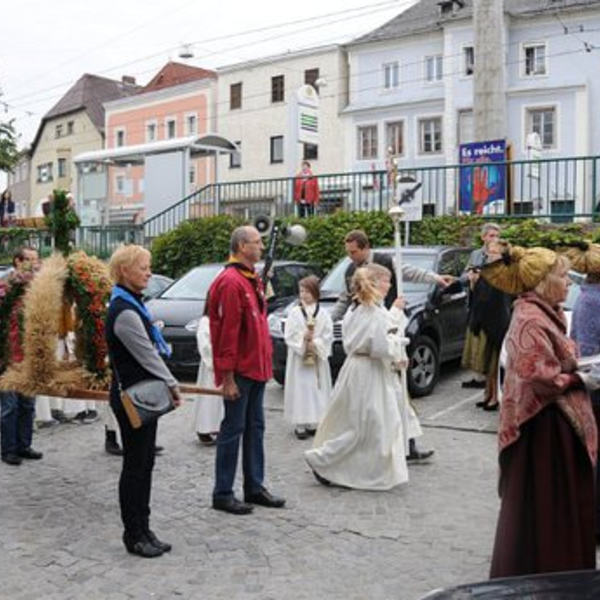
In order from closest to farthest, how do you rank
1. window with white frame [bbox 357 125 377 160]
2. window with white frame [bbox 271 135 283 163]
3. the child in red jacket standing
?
the child in red jacket standing
window with white frame [bbox 357 125 377 160]
window with white frame [bbox 271 135 283 163]

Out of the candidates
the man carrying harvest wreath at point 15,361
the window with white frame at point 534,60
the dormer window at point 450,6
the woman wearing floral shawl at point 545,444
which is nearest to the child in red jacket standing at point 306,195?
the man carrying harvest wreath at point 15,361

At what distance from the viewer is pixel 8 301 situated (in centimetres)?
710

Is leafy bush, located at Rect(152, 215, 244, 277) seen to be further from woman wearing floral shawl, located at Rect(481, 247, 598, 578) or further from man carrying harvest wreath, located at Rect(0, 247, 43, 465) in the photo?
woman wearing floral shawl, located at Rect(481, 247, 598, 578)

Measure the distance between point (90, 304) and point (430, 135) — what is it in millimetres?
41187

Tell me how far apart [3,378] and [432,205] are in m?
12.7

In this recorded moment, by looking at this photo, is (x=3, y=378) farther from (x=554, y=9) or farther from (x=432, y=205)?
(x=554, y=9)

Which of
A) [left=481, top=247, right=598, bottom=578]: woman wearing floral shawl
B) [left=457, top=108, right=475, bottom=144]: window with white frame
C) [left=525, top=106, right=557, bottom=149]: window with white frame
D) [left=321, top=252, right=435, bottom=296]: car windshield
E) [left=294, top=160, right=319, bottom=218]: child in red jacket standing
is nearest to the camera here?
[left=481, top=247, right=598, bottom=578]: woman wearing floral shawl

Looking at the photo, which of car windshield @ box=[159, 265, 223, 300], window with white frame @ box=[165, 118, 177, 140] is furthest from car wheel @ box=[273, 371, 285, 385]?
window with white frame @ box=[165, 118, 177, 140]

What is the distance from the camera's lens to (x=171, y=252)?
797 inches

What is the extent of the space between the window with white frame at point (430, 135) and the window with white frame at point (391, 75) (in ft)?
9.91

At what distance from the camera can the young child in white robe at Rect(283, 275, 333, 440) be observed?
8.95 metres

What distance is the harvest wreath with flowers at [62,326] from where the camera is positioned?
243 inches

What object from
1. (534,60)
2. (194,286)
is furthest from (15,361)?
(534,60)

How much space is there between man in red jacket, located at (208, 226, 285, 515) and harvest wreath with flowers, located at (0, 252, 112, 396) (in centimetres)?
87
